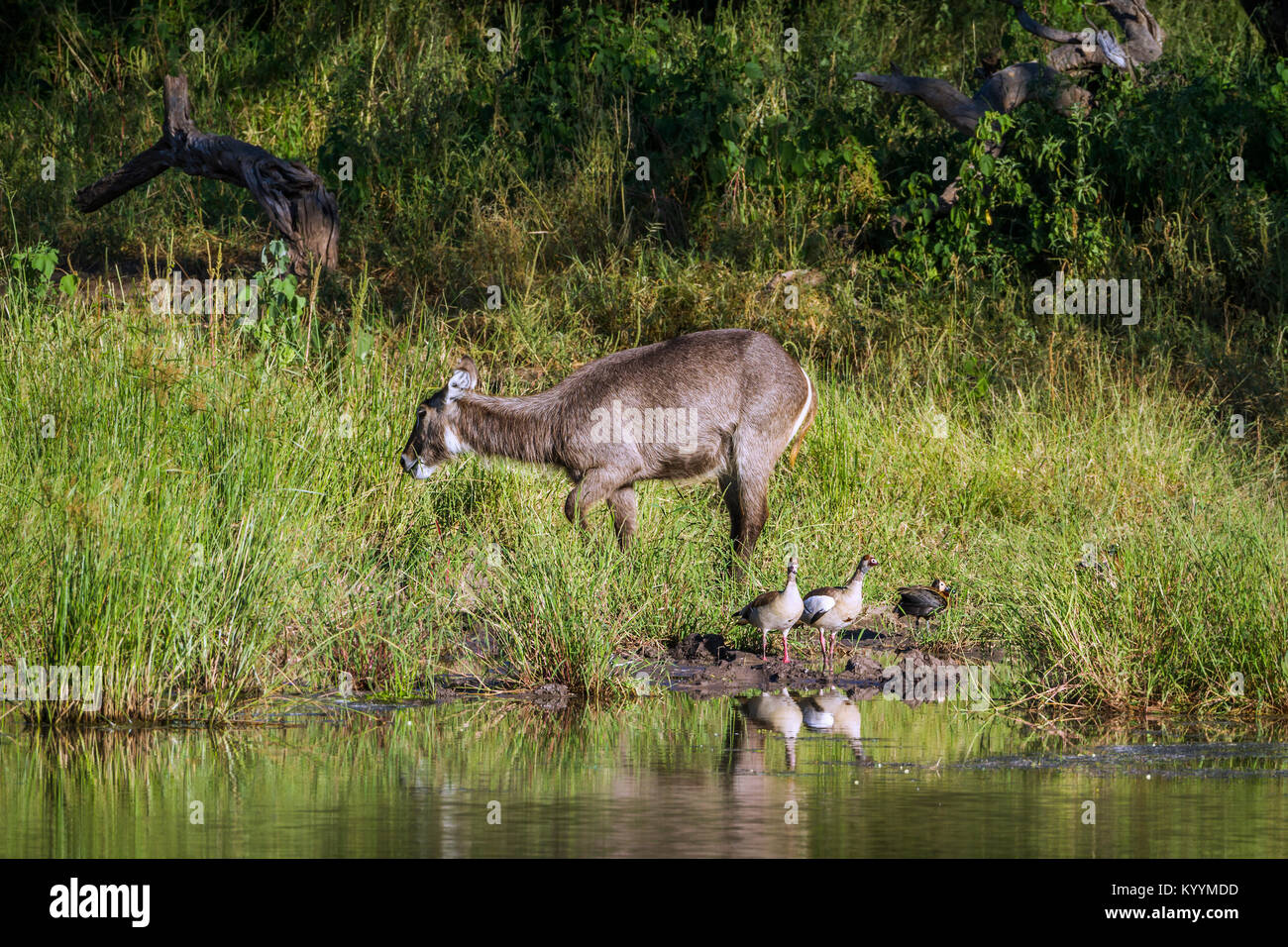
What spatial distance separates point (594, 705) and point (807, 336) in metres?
6.38

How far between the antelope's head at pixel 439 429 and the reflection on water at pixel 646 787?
2.71 meters

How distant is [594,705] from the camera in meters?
7.70

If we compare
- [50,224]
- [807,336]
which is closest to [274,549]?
[807,336]

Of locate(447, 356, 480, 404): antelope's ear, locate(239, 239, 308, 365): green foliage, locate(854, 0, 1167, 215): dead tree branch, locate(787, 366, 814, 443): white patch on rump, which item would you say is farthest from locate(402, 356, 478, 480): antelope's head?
locate(854, 0, 1167, 215): dead tree branch

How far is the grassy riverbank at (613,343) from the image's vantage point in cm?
729

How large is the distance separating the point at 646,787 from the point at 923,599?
3.37m

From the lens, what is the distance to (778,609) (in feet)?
26.8

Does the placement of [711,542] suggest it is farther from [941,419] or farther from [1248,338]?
[1248,338]

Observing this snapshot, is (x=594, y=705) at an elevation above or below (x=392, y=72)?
below

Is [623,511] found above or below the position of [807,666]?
above

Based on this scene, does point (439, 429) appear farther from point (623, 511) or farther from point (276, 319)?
point (276, 319)

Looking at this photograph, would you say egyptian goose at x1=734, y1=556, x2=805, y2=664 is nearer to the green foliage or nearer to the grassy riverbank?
the grassy riverbank

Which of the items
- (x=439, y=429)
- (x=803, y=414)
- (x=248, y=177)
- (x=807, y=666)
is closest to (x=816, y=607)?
(x=807, y=666)

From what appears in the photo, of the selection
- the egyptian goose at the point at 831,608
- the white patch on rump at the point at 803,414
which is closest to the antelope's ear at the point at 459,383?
the white patch on rump at the point at 803,414
